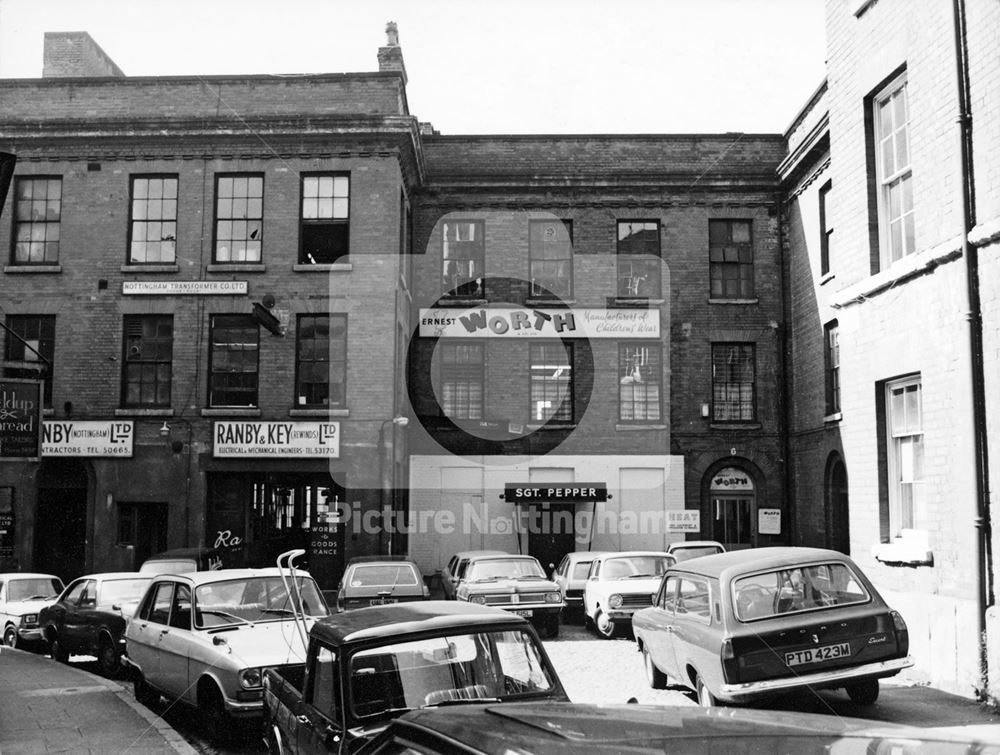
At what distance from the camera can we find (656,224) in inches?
1024

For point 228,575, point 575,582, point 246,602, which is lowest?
point 575,582

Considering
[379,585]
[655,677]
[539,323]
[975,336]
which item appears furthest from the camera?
[539,323]

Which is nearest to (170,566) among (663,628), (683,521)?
(663,628)

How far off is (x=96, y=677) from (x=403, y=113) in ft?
50.8

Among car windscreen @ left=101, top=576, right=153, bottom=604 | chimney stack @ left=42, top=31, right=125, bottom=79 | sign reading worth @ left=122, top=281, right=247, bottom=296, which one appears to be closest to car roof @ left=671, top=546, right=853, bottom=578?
car windscreen @ left=101, top=576, right=153, bottom=604

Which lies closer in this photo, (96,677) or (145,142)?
(96,677)

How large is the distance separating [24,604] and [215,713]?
9988mm

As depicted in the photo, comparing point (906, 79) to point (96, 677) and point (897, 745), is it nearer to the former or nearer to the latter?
point (897, 745)

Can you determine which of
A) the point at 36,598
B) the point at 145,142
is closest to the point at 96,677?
the point at 36,598

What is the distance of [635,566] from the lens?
53.5 ft

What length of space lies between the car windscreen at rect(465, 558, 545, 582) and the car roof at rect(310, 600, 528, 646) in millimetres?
9954

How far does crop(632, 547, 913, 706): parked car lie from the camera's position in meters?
8.68

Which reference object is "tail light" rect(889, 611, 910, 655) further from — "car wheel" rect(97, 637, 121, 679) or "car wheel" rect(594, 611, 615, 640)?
"car wheel" rect(97, 637, 121, 679)

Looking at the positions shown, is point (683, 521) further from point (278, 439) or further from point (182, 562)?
point (182, 562)
